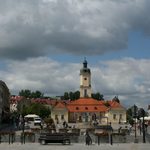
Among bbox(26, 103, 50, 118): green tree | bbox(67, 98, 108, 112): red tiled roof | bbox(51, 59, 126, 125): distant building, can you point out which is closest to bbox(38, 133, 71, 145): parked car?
bbox(26, 103, 50, 118): green tree

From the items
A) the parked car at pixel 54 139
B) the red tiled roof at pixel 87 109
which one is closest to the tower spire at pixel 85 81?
the red tiled roof at pixel 87 109

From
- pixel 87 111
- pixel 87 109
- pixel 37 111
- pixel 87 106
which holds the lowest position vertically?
pixel 37 111

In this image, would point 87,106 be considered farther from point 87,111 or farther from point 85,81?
point 85,81

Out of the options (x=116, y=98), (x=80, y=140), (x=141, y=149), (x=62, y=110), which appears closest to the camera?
(x=141, y=149)

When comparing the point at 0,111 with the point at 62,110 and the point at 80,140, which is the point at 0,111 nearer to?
the point at 62,110

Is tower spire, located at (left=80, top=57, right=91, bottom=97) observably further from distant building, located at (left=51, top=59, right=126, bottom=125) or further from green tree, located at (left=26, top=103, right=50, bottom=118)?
green tree, located at (left=26, top=103, right=50, bottom=118)

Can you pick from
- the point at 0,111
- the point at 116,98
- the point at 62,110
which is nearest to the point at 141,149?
the point at 0,111

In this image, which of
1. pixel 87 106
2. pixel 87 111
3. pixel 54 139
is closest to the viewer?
pixel 54 139

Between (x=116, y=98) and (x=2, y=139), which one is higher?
(x=116, y=98)

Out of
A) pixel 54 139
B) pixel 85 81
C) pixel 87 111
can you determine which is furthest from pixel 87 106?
pixel 54 139

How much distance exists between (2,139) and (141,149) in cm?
1310

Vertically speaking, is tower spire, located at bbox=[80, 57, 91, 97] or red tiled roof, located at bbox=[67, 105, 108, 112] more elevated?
tower spire, located at bbox=[80, 57, 91, 97]

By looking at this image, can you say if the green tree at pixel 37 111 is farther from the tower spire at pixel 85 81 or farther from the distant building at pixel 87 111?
the tower spire at pixel 85 81

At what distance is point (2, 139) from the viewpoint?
40.6 meters
